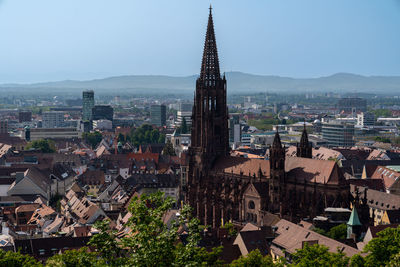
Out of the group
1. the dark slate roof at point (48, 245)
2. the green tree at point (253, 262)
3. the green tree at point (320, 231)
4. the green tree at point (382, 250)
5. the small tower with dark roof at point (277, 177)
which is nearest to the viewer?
the green tree at point (382, 250)

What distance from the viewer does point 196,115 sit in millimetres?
125875

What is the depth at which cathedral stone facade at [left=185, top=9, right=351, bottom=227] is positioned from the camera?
10150 cm

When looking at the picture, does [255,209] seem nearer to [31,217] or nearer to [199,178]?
[199,178]

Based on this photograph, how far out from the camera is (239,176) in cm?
11750

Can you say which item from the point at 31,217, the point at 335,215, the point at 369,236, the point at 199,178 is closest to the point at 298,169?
the point at 335,215

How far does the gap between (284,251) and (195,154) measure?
2147 inches

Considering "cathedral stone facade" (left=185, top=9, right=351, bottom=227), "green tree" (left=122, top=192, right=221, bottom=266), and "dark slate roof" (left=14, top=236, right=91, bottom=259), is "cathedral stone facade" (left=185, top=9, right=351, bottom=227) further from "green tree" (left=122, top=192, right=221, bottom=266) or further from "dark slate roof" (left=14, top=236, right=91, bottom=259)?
"green tree" (left=122, top=192, right=221, bottom=266)

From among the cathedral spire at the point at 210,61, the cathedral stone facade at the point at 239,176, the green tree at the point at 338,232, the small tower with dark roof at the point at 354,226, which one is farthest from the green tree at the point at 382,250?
the cathedral spire at the point at 210,61

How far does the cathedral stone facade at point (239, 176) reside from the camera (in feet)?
333

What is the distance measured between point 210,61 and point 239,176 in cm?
2323

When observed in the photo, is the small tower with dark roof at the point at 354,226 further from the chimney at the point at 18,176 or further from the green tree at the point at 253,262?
the chimney at the point at 18,176

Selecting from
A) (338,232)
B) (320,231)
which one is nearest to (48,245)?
(320,231)

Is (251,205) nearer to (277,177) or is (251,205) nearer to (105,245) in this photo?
(277,177)

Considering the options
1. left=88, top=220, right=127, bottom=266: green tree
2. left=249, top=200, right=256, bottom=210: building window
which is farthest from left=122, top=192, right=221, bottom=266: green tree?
left=249, top=200, right=256, bottom=210: building window
